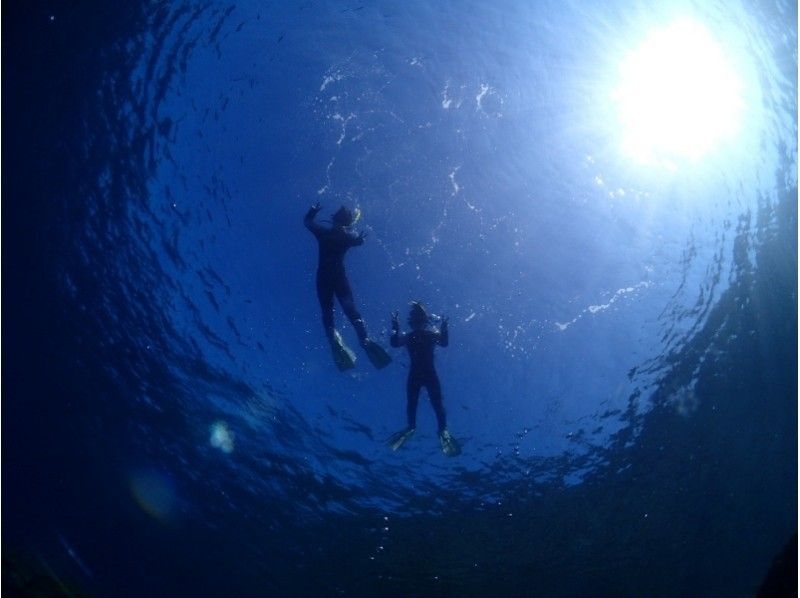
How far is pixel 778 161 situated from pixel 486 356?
28.1ft

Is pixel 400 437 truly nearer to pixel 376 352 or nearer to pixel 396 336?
pixel 376 352

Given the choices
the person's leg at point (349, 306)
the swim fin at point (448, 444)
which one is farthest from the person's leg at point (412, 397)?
the person's leg at point (349, 306)

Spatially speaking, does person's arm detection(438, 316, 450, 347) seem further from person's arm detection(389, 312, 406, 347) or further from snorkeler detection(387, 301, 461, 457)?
person's arm detection(389, 312, 406, 347)

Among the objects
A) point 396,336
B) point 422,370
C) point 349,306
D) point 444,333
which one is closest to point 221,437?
point 422,370

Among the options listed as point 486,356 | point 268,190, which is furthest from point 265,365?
point 486,356

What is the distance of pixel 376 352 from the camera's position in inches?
405

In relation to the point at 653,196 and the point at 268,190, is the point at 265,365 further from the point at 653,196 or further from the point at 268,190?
the point at 653,196

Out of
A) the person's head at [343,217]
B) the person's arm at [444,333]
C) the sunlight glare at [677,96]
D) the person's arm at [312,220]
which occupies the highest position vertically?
the sunlight glare at [677,96]

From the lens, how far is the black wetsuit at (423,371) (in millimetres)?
10789

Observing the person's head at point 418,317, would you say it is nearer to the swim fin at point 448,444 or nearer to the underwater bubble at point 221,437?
the swim fin at point 448,444

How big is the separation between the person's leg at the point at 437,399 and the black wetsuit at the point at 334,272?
85.4 inches

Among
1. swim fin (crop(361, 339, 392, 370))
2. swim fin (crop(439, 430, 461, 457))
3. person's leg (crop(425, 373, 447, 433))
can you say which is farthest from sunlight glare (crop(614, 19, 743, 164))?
swim fin (crop(439, 430, 461, 457))

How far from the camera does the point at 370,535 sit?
19.9m

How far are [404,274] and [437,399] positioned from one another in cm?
321
